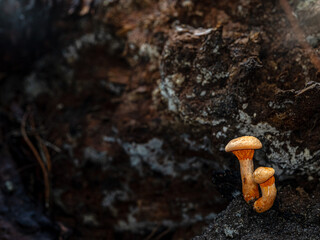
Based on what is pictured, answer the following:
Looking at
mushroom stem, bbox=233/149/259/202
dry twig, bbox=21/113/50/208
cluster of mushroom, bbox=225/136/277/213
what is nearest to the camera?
cluster of mushroom, bbox=225/136/277/213

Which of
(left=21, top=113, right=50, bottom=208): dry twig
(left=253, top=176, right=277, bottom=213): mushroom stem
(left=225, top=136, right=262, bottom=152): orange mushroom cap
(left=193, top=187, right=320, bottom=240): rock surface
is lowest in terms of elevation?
(left=21, top=113, right=50, bottom=208): dry twig

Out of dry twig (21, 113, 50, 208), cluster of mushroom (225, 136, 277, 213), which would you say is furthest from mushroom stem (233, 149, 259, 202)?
dry twig (21, 113, 50, 208)

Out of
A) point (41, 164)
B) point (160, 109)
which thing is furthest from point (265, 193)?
point (41, 164)

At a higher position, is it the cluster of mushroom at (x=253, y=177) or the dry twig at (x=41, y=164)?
the cluster of mushroom at (x=253, y=177)

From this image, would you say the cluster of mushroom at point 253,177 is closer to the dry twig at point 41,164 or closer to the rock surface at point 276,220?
the rock surface at point 276,220

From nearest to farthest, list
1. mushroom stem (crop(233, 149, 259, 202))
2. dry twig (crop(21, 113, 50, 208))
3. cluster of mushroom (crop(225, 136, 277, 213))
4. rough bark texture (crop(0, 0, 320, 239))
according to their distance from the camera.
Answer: cluster of mushroom (crop(225, 136, 277, 213)) → mushroom stem (crop(233, 149, 259, 202)) → rough bark texture (crop(0, 0, 320, 239)) → dry twig (crop(21, 113, 50, 208))

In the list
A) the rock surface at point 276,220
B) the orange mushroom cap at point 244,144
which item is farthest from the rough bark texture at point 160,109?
the orange mushroom cap at point 244,144

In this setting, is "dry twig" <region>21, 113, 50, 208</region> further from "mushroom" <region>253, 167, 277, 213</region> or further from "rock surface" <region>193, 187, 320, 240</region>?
"mushroom" <region>253, 167, 277, 213</region>
